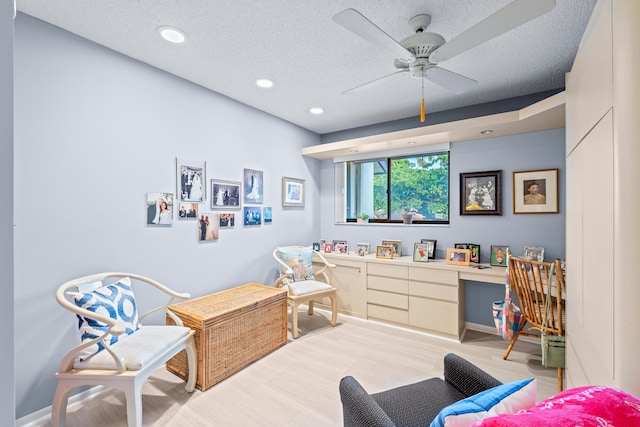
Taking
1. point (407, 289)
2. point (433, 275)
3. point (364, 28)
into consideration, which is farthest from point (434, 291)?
point (364, 28)

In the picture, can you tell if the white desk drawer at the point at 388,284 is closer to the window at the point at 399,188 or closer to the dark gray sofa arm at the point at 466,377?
the window at the point at 399,188

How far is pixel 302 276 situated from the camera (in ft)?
11.8

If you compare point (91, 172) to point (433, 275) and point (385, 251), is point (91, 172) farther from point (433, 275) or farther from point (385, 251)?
point (433, 275)

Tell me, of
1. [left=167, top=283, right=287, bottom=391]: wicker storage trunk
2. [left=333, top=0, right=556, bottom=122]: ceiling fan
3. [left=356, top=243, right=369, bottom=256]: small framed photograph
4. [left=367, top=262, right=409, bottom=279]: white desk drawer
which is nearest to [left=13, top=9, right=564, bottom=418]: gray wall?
[left=167, top=283, right=287, bottom=391]: wicker storage trunk

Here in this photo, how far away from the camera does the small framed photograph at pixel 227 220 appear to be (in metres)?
3.10

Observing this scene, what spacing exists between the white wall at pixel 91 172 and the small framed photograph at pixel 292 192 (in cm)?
91

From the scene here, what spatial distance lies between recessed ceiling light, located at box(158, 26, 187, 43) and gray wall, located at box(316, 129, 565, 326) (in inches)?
123

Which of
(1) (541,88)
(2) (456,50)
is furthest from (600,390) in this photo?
(1) (541,88)

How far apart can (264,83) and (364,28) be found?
152 cm

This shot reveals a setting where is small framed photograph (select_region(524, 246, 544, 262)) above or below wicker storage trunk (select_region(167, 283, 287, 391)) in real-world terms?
above

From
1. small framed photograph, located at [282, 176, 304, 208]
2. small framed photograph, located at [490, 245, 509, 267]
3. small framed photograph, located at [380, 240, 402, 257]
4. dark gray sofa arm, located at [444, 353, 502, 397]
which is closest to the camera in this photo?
dark gray sofa arm, located at [444, 353, 502, 397]

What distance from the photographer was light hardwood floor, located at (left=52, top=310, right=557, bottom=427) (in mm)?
1906

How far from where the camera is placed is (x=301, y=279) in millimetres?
3582

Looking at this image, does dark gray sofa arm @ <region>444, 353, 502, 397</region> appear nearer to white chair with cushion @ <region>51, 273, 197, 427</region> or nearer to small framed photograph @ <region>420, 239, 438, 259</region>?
white chair with cushion @ <region>51, 273, 197, 427</region>
